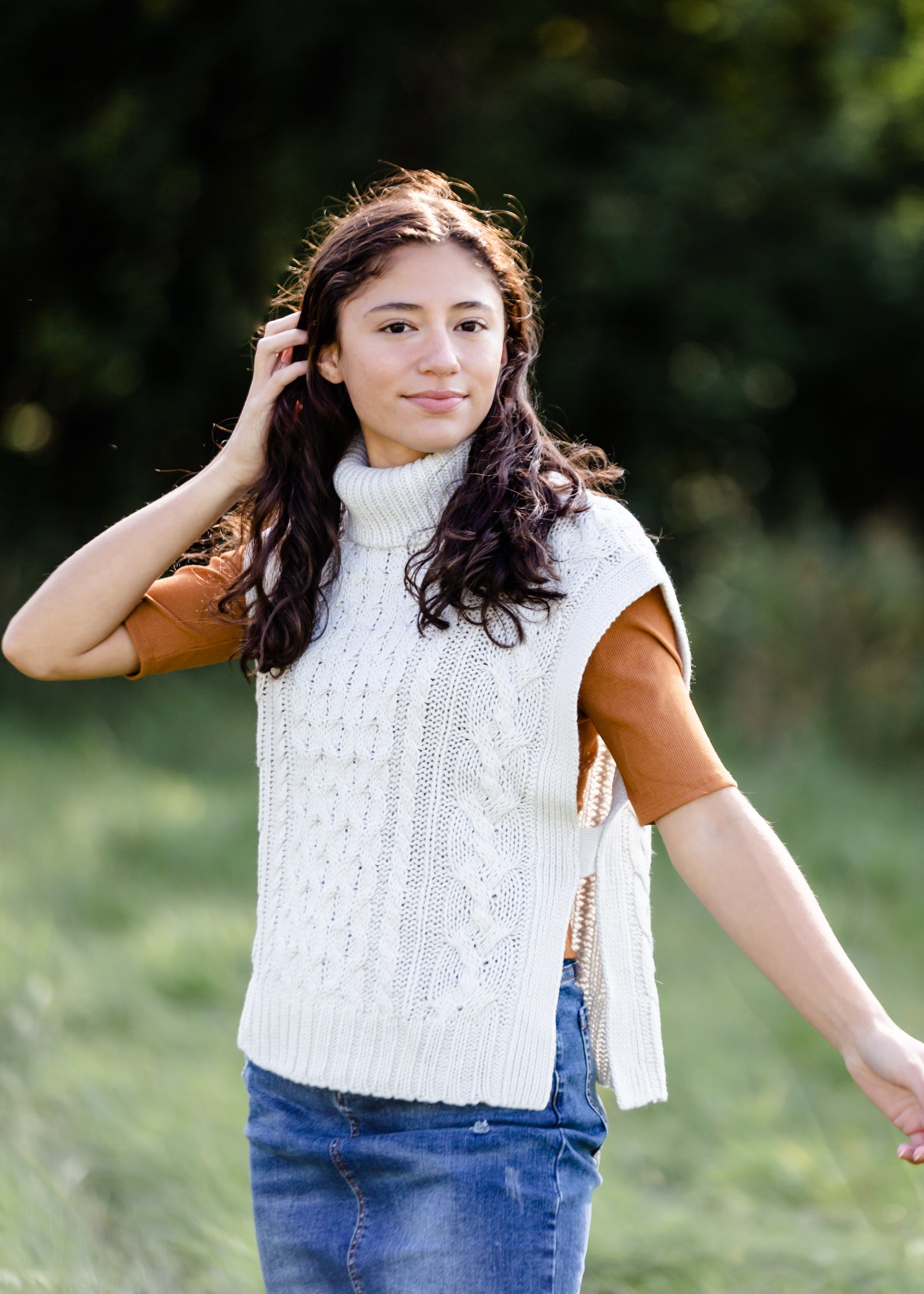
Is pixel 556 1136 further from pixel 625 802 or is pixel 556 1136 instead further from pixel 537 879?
pixel 625 802

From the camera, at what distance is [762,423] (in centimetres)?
1048

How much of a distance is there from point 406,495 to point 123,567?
38 cm

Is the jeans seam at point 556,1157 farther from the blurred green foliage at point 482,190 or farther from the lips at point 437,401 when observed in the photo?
the blurred green foliage at point 482,190

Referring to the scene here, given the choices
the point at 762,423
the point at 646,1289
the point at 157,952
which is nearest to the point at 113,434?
the point at 762,423

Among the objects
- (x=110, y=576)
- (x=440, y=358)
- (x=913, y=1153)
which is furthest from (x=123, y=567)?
(x=913, y=1153)

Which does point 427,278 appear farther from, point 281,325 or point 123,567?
point 123,567

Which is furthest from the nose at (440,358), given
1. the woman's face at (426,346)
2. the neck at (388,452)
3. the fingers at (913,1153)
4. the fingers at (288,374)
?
the fingers at (913,1153)

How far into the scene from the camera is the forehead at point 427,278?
1696 millimetres

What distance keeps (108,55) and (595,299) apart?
3.70 metres

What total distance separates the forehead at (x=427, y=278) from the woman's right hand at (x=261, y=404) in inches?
5.8

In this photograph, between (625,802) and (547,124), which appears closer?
(625,802)

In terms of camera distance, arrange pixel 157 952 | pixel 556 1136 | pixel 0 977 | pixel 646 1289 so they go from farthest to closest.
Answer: pixel 157 952
pixel 0 977
pixel 646 1289
pixel 556 1136

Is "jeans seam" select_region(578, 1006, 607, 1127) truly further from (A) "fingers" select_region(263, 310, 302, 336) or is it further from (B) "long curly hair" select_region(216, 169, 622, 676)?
(A) "fingers" select_region(263, 310, 302, 336)

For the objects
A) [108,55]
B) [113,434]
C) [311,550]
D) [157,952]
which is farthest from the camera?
[113,434]
